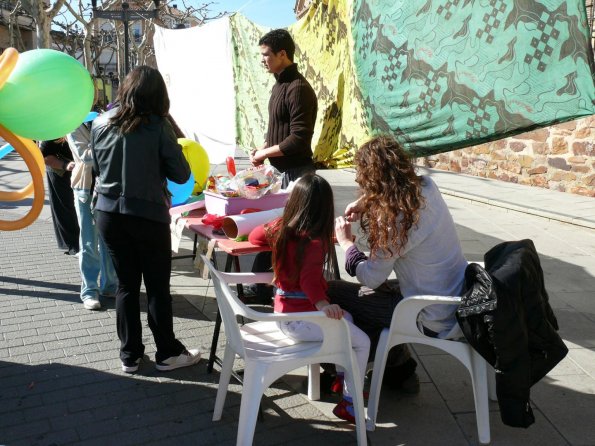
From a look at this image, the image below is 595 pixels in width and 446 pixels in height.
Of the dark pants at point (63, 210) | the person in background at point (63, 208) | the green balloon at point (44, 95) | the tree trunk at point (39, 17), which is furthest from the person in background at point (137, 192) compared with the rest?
the tree trunk at point (39, 17)

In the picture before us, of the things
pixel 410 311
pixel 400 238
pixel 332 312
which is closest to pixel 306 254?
pixel 332 312

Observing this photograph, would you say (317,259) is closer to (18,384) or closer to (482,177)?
(18,384)

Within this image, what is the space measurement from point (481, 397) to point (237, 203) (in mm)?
1697

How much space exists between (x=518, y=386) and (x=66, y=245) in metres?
4.97

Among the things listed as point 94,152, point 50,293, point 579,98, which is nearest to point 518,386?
point 579,98

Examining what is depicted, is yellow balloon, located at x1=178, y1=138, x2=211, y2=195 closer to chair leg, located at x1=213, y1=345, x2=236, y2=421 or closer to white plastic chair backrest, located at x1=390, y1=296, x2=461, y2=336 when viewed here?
chair leg, located at x1=213, y1=345, x2=236, y2=421

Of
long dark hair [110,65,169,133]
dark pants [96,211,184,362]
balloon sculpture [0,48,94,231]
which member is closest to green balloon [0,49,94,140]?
balloon sculpture [0,48,94,231]

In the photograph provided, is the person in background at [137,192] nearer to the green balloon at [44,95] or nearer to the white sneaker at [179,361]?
the white sneaker at [179,361]

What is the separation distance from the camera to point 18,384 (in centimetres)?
340

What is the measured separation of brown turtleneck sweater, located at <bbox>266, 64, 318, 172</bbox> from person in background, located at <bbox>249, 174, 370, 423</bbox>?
130 centimetres

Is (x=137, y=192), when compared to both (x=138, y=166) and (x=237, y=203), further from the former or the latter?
(x=237, y=203)

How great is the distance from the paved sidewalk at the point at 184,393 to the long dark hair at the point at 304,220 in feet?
2.79

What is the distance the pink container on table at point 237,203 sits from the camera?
3.62 meters

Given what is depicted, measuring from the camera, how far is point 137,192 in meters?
3.23
